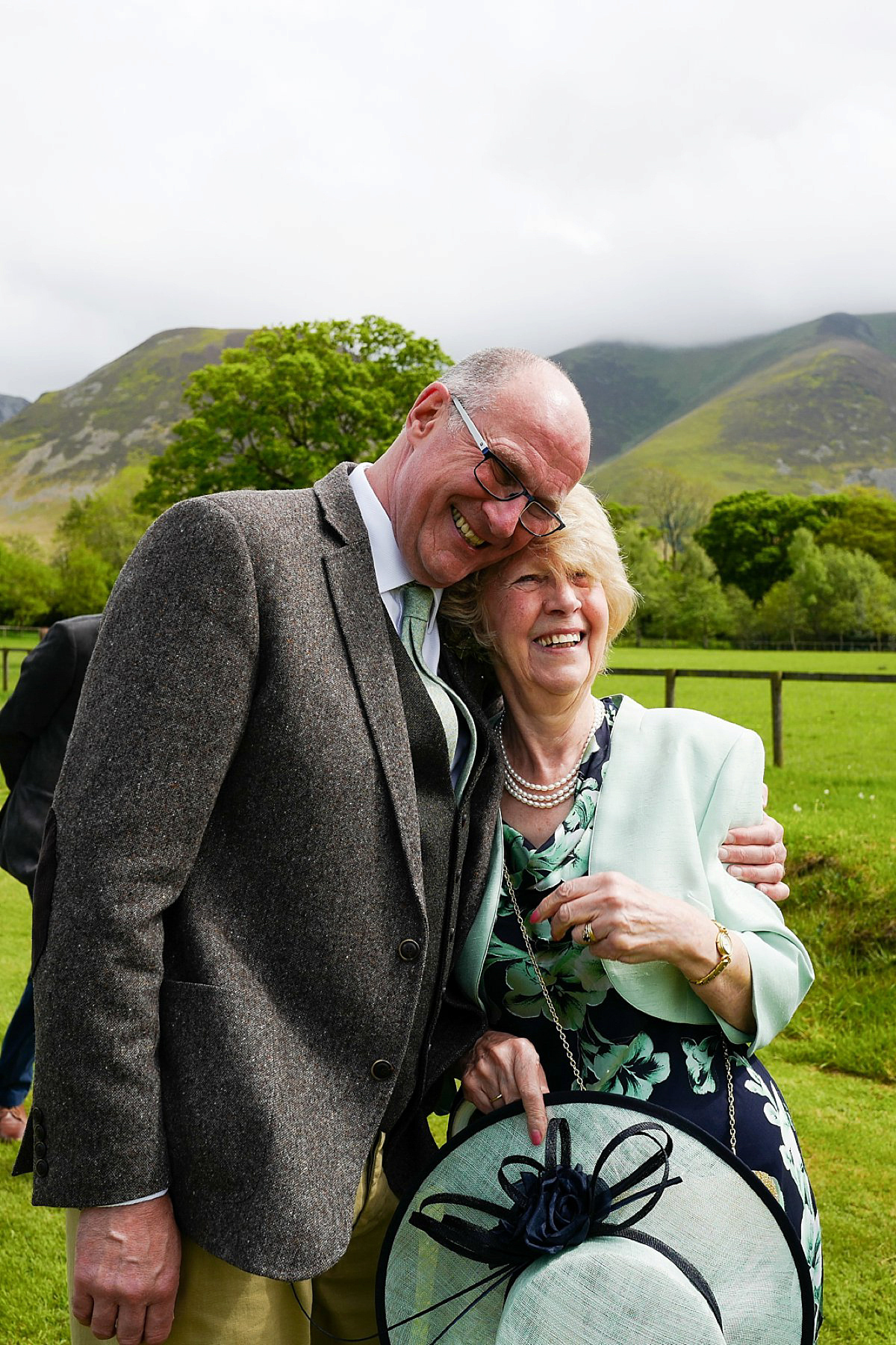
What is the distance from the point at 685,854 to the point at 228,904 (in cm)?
101

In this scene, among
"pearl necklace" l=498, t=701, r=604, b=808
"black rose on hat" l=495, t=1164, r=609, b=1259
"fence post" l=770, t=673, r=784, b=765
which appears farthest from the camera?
"fence post" l=770, t=673, r=784, b=765

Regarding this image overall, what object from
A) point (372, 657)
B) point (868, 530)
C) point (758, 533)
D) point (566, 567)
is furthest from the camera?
point (758, 533)

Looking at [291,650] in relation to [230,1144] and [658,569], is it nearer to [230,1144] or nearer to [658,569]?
[230,1144]

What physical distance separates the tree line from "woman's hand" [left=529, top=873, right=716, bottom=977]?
130 cm

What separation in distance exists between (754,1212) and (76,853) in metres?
1.47

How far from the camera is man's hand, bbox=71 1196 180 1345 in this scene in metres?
1.86

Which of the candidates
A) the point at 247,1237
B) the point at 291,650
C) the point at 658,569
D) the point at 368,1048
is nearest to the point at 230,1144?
the point at 247,1237

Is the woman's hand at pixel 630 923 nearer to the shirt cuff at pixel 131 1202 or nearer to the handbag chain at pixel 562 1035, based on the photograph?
the handbag chain at pixel 562 1035

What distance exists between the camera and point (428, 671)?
7.37 feet

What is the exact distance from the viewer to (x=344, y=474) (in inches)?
93.6

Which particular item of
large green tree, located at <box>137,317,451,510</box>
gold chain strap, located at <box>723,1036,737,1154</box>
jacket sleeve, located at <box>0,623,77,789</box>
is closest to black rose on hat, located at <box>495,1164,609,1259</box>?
gold chain strap, located at <box>723,1036,737,1154</box>

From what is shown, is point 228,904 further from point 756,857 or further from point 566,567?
A: point 756,857

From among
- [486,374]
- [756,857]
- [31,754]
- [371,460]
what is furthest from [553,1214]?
[371,460]

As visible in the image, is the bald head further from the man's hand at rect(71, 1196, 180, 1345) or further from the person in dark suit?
the person in dark suit
